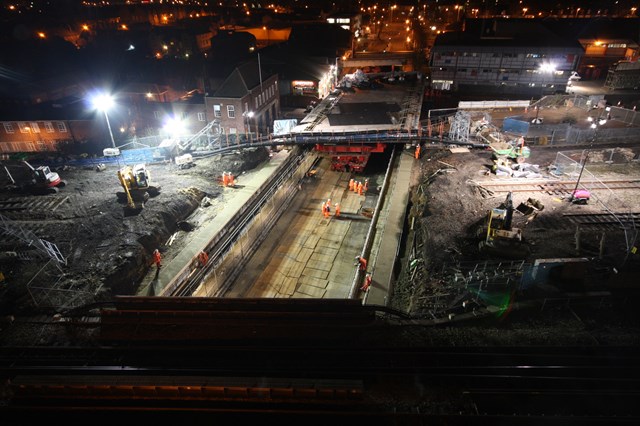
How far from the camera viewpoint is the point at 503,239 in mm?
17078

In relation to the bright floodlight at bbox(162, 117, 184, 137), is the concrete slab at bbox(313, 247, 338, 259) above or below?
below

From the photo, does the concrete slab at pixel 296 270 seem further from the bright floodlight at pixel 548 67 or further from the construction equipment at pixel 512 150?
the bright floodlight at pixel 548 67

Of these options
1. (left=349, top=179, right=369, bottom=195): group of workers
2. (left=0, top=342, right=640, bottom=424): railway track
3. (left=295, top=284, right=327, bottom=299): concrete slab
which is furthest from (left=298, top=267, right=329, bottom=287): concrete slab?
(left=349, top=179, right=369, bottom=195): group of workers

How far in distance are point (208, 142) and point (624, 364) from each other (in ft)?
114

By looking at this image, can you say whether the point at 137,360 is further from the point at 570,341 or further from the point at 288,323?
the point at 570,341

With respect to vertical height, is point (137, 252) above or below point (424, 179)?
below

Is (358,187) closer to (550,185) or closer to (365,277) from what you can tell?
(365,277)

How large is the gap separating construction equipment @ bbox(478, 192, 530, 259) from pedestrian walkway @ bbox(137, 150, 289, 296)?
51.2 ft

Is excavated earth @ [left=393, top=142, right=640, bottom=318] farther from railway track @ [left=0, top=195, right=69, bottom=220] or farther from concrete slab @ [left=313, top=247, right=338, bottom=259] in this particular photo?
railway track @ [left=0, top=195, right=69, bottom=220]

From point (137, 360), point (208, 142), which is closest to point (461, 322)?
point (137, 360)

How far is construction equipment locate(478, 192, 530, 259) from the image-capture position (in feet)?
55.8

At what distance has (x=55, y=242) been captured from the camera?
19.9 meters

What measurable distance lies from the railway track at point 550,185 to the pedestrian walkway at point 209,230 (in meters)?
16.6

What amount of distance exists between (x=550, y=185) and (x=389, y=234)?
1129cm
